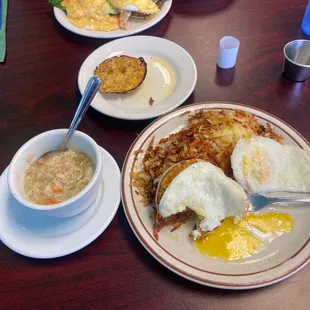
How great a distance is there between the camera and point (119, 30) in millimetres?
2348

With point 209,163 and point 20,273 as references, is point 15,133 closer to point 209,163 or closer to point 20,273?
point 20,273

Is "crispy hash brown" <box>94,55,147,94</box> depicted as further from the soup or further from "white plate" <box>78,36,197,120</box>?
the soup

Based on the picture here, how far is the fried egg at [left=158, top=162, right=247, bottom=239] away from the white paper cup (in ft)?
3.09

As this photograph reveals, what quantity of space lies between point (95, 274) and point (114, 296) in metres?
0.11

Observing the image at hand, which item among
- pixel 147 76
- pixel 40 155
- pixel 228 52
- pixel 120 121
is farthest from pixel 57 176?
pixel 228 52

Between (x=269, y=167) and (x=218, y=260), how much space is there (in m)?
0.45

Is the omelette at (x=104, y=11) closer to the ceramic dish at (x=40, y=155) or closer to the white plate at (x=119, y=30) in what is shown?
the white plate at (x=119, y=30)

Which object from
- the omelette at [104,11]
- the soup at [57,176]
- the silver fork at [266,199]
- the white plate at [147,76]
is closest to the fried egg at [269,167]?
the silver fork at [266,199]

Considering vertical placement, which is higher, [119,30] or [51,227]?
[119,30]

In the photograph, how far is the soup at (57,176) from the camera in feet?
4.42

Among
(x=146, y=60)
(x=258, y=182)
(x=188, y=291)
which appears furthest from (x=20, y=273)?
(x=146, y=60)

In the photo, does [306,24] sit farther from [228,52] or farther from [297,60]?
[228,52]

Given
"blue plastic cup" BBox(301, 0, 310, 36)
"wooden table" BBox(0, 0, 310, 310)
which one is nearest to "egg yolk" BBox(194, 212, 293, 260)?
"wooden table" BBox(0, 0, 310, 310)

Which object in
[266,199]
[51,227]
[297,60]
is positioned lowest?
[51,227]
